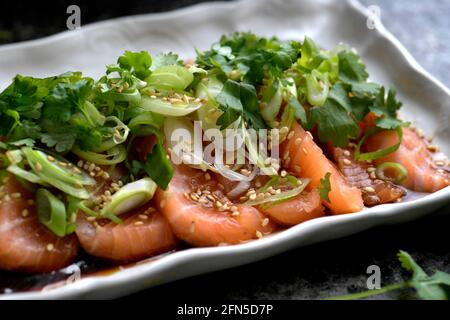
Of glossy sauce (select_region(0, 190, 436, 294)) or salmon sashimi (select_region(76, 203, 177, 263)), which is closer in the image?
glossy sauce (select_region(0, 190, 436, 294))

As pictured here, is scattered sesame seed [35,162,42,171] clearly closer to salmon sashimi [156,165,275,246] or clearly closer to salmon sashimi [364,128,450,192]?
salmon sashimi [156,165,275,246]

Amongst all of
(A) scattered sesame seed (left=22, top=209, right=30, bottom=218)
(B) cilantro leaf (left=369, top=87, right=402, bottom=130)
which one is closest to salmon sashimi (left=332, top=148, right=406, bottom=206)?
(B) cilantro leaf (left=369, top=87, right=402, bottom=130)

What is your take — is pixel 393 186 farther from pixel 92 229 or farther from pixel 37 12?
pixel 37 12

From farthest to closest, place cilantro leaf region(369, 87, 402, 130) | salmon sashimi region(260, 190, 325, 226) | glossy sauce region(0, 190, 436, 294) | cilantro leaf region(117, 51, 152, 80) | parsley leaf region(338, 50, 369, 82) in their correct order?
parsley leaf region(338, 50, 369, 82) < cilantro leaf region(369, 87, 402, 130) < cilantro leaf region(117, 51, 152, 80) < salmon sashimi region(260, 190, 325, 226) < glossy sauce region(0, 190, 436, 294)

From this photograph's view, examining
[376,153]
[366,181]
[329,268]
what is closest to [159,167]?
[329,268]

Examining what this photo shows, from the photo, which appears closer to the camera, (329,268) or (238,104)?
(329,268)

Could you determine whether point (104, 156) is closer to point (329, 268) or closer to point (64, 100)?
point (64, 100)
